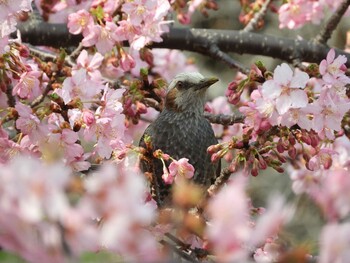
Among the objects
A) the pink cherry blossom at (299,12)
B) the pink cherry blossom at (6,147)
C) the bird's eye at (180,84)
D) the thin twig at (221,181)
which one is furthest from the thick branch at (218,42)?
the thin twig at (221,181)

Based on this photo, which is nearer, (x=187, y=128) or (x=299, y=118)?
(x=299, y=118)

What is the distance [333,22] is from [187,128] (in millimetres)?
770

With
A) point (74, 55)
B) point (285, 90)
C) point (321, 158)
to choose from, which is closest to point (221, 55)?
point (74, 55)

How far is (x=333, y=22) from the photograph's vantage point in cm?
290

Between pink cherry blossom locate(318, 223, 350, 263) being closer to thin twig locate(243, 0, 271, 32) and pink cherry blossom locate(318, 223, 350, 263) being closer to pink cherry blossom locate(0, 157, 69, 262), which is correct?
pink cherry blossom locate(0, 157, 69, 262)

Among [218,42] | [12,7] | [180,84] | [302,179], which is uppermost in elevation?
[12,7]

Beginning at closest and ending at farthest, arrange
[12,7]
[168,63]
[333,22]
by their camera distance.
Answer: [12,7] < [333,22] < [168,63]

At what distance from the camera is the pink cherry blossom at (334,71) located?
6.46 ft

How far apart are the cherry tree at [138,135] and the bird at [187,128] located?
0.17 feet

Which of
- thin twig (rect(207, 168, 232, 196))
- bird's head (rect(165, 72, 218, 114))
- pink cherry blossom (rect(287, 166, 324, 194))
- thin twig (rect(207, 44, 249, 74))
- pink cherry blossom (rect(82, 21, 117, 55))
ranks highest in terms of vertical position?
pink cherry blossom (rect(82, 21, 117, 55))

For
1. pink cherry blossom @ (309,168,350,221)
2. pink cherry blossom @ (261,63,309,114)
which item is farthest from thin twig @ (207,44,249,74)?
pink cherry blossom @ (309,168,350,221)

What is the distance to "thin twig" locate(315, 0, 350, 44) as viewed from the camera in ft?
9.21

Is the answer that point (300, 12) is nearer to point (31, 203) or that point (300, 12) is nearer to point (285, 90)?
point (285, 90)

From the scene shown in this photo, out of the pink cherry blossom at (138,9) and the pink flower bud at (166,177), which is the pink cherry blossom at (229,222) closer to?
the pink flower bud at (166,177)
